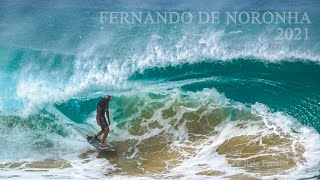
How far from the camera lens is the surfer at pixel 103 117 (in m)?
8.62

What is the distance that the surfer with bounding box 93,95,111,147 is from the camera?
8.62 metres

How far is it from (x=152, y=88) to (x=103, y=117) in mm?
554

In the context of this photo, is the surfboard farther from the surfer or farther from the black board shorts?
the black board shorts

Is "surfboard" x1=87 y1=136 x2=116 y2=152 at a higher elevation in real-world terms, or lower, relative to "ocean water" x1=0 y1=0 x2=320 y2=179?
lower

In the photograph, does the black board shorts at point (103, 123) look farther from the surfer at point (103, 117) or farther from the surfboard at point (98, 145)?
the surfboard at point (98, 145)

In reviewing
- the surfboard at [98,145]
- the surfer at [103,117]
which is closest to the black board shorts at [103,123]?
the surfer at [103,117]

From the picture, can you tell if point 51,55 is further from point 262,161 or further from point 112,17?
point 262,161

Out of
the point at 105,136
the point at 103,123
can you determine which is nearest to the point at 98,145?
the point at 105,136

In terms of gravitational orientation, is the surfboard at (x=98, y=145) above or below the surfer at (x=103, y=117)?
below

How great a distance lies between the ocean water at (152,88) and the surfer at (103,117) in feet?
0.18

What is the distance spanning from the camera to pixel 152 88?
8.75m

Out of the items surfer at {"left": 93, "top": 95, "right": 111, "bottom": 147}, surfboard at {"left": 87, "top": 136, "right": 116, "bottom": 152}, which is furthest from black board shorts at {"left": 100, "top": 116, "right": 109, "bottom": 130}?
surfboard at {"left": 87, "top": 136, "right": 116, "bottom": 152}

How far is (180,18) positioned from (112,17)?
2.13 feet

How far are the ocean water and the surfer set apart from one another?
0.05m
